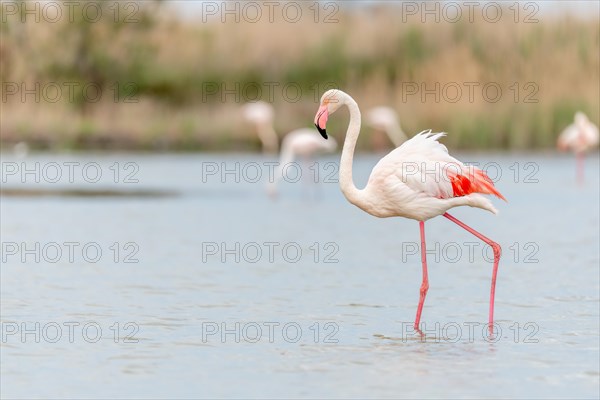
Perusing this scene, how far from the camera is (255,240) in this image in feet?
39.6

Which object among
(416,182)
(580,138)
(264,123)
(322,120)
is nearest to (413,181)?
(416,182)

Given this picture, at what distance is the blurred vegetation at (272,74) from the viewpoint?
24281 millimetres

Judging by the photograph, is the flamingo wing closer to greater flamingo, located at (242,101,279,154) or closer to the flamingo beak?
the flamingo beak

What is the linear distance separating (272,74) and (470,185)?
20.8 m

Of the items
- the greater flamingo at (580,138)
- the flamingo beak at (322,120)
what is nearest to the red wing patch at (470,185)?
the flamingo beak at (322,120)

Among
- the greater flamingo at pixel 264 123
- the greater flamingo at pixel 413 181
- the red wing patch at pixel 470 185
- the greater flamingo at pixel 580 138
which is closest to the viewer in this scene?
the greater flamingo at pixel 413 181

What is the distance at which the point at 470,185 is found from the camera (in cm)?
803

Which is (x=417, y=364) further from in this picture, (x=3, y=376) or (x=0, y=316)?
(x=0, y=316)

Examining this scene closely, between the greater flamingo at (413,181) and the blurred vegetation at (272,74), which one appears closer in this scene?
the greater flamingo at (413,181)

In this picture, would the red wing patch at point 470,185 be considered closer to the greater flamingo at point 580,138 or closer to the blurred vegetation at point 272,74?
the greater flamingo at point 580,138

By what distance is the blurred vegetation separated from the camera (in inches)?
956

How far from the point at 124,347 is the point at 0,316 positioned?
4.24 ft

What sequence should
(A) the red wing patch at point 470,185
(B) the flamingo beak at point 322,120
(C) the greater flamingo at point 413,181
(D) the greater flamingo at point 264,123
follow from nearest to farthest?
1. (B) the flamingo beak at point 322,120
2. (C) the greater flamingo at point 413,181
3. (A) the red wing patch at point 470,185
4. (D) the greater flamingo at point 264,123

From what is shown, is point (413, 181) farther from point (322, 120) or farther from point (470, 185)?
point (322, 120)
